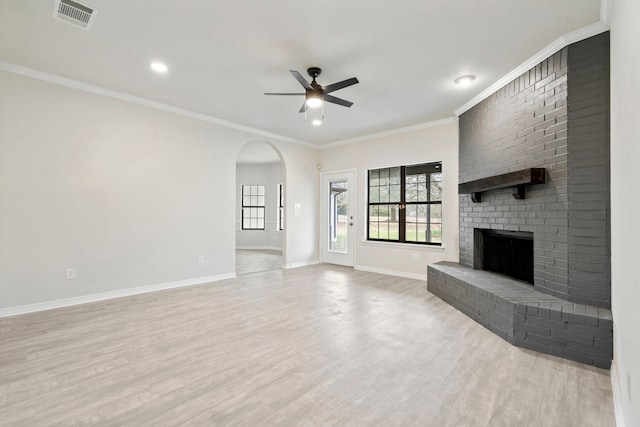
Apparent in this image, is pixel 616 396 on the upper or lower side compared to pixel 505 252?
lower

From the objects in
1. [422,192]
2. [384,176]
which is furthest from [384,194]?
[422,192]

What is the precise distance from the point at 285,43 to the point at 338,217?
4621 millimetres

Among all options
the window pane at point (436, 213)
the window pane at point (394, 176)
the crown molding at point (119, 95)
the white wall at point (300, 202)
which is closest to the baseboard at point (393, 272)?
the window pane at point (436, 213)

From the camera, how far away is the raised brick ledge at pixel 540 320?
237 centimetres

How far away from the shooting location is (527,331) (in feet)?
8.78

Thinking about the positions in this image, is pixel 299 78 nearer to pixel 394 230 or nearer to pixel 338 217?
pixel 394 230

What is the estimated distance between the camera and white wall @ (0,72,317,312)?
3.50m

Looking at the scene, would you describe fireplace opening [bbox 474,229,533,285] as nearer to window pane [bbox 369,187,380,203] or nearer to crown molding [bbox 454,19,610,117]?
crown molding [bbox 454,19,610,117]

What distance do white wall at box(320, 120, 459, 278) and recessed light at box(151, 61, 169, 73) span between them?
4090 mm

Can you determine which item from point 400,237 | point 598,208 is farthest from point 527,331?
point 400,237

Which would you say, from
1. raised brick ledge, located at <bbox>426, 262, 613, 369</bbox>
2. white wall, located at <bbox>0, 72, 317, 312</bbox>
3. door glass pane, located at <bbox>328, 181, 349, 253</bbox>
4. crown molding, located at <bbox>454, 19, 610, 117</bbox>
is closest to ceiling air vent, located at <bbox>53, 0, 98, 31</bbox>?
white wall, located at <bbox>0, 72, 317, 312</bbox>

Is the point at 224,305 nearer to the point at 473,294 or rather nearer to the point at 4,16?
the point at 473,294

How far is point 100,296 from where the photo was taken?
404cm

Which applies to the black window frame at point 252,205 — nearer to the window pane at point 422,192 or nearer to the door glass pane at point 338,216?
the door glass pane at point 338,216
